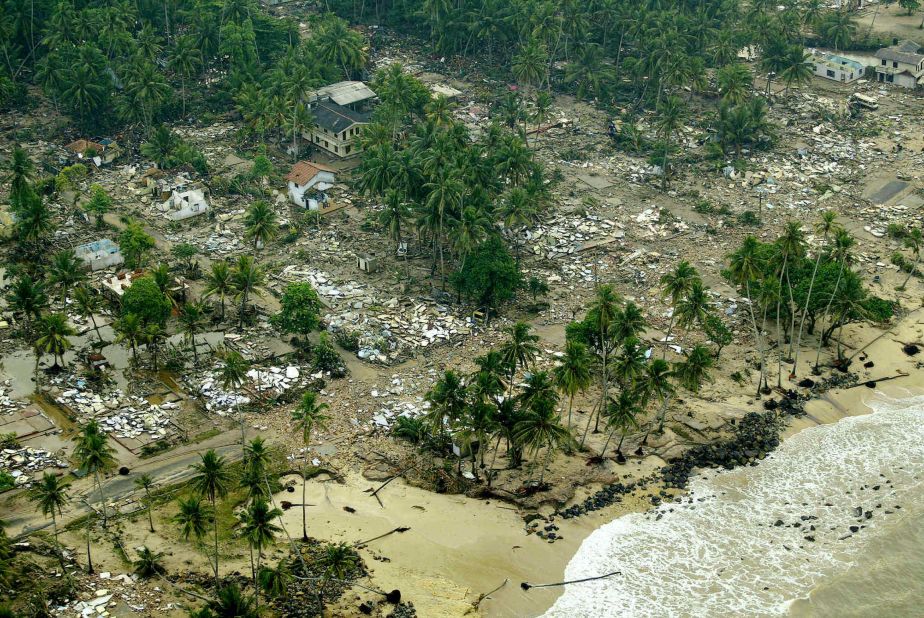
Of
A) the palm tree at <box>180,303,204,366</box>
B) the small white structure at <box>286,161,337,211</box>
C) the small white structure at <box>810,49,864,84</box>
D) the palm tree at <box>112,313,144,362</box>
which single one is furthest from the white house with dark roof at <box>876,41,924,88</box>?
the palm tree at <box>112,313,144,362</box>

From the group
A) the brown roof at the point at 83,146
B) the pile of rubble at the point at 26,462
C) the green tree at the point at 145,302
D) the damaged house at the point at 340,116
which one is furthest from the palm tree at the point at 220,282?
Answer: the brown roof at the point at 83,146

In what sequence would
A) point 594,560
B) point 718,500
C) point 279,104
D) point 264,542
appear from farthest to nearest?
point 279,104 < point 718,500 < point 594,560 < point 264,542

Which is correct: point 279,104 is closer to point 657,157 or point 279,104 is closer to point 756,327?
point 657,157

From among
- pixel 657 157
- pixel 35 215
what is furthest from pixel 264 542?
pixel 657 157

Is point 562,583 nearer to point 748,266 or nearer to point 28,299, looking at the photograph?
point 748,266

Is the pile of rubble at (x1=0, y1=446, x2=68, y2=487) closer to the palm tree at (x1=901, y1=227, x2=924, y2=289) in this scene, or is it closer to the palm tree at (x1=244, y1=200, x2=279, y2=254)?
the palm tree at (x1=244, y1=200, x2=279, y2=254)
